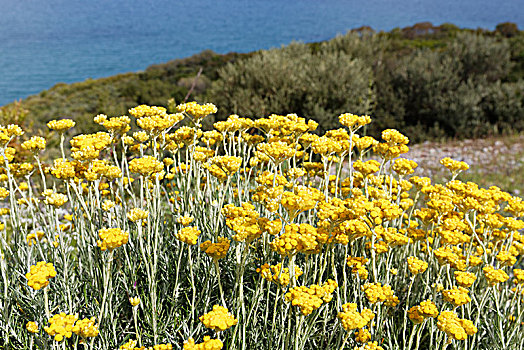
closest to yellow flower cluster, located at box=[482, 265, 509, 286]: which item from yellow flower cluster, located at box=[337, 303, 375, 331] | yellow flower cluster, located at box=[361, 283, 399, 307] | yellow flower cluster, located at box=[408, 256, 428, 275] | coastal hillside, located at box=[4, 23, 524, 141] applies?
yellow flower cluster, located at box=[408, 256, 428, 275]

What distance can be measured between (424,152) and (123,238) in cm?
695

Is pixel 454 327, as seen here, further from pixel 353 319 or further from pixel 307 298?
pixel 307 298

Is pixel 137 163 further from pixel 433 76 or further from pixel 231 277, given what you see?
pixel 433 76

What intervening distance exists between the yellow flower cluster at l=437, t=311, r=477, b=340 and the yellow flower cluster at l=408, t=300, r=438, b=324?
9cm

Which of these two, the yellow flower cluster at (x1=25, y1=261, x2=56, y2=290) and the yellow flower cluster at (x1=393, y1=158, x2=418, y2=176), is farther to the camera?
the yellow flower cluster at (x1=393, y1=158, x2=418, y2=176)

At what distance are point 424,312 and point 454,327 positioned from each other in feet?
0.62

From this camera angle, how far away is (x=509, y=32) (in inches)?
635

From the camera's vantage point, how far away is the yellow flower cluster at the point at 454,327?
1386mm

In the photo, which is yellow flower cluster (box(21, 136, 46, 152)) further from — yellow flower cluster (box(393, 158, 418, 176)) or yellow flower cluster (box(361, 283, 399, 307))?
yellow flower cluster (box(393, 158, 418, 176))

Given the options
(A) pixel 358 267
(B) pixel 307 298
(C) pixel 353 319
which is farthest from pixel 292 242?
(A) pixel 358 267

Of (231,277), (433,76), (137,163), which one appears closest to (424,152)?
(433,76)

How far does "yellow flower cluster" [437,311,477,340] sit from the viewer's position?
139 cm

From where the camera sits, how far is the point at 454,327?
1.41 m

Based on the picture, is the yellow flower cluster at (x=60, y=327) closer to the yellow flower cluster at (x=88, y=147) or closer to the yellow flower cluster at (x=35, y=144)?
the yellow flower cluster at (x=88, y=147)
